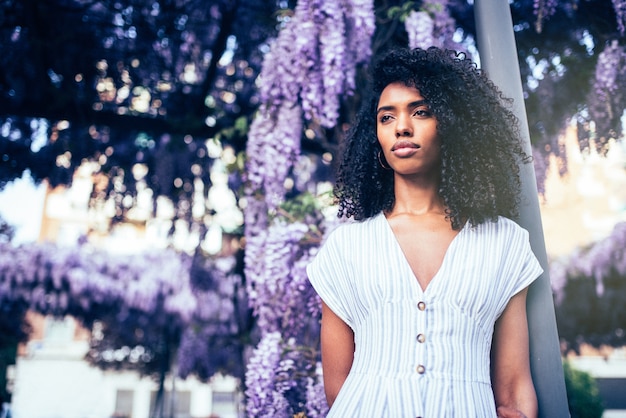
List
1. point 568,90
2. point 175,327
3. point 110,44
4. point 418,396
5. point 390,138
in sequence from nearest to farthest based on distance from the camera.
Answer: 1. point 418,396
2. point 390,138
3. point 568,90
4. point 110,44
5. point 175,327

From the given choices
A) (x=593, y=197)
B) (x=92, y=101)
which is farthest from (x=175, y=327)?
(x=593, y=197)

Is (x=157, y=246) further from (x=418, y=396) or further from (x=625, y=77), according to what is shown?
(x=418, y=396)

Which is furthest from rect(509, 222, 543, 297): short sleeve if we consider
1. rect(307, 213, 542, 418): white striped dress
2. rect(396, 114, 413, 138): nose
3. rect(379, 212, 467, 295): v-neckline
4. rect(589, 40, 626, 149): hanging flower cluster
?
rect(589, 40, 626, 149): hanging flower cluster

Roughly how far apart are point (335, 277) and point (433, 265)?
11.5 inches

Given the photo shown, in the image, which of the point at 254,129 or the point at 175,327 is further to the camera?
the point at 175,327

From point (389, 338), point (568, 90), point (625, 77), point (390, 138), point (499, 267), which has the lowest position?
point (389, 338)

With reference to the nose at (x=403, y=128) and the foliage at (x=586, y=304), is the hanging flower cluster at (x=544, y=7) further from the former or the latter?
the foliage at (x=586, y=304)

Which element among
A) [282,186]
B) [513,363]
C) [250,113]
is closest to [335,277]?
[513,363]

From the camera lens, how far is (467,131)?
4.87ft

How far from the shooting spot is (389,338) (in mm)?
1325

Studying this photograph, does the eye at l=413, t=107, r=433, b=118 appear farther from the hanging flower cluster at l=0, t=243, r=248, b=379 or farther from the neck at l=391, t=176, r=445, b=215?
the hanging flower cluster at l=0, t=243, r=248, b=379

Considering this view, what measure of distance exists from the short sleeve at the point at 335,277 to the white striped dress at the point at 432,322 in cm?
2

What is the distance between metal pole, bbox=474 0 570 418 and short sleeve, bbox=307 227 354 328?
1.66 ft

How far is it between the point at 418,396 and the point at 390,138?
70 centimetres
